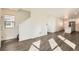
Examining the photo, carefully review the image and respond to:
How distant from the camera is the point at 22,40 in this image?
7.95ft

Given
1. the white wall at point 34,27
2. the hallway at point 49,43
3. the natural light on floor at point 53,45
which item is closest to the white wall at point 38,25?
the white wall at point 34,27

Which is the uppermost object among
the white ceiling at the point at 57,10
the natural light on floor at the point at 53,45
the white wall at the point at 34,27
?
the white ceiling at the point at 57,10

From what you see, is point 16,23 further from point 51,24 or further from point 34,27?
point 51,24

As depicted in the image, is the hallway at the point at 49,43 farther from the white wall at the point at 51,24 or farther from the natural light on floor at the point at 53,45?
the white wall at the point at 51,24

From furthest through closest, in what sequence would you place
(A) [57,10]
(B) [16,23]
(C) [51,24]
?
(C) [51,24]
(B) [16,23]
(A) [57,10]

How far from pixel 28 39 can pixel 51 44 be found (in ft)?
1.74

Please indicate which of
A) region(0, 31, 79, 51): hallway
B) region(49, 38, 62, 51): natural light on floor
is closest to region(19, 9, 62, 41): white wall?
region(0, 31, 79, 51): hallway

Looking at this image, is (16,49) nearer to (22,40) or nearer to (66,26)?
(22,40)

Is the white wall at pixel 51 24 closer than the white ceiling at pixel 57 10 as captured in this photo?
No

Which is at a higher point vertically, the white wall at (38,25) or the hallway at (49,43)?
the white wall at (38,25)

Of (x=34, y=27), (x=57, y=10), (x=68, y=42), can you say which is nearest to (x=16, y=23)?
(x=34, y=27)
